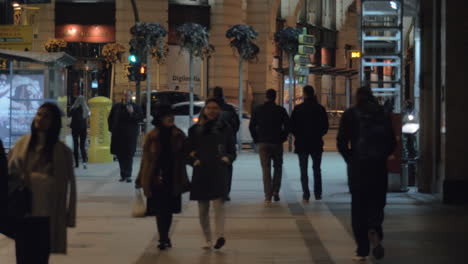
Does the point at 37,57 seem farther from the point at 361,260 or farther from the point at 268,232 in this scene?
the point at 361,260

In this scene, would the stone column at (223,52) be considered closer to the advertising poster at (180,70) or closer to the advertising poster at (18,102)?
the advertising poster at (180,70)

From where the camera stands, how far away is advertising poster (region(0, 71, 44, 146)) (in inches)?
846

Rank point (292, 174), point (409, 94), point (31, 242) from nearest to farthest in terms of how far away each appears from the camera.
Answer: point (31, 242)
point (292, 174)
point (409, 94)

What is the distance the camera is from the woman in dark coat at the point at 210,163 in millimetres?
11258

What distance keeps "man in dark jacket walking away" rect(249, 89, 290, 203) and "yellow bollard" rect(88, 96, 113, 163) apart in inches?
422

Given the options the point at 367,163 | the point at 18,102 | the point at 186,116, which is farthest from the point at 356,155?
the point at 186,116

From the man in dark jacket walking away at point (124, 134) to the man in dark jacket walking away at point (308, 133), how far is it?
446 cm

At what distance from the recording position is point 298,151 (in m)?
16.7

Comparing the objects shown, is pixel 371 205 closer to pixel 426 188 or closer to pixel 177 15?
pixel 426 188

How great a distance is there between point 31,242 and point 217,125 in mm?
4039

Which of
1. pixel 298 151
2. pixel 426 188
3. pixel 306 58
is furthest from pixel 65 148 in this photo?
pixel 306 58

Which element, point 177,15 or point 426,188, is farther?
point 177,15

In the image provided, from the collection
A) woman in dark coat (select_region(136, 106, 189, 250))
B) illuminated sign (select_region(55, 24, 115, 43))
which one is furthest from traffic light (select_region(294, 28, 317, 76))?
woman in dark coat (select_region(136, 106, 189, 250))

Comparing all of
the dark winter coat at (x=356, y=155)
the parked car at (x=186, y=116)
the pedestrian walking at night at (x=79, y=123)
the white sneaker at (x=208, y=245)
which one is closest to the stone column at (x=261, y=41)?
the parked car at (x=186, y=116)
